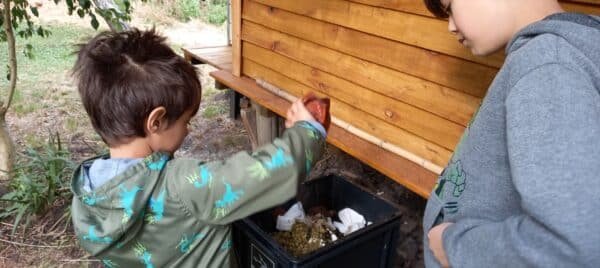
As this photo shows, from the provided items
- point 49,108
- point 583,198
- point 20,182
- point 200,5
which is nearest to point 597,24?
point 583,198

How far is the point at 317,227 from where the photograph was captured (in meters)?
2.20

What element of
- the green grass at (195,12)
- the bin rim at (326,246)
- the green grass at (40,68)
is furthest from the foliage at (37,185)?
the green grass at (195,12)

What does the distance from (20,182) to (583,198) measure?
3.14 metres

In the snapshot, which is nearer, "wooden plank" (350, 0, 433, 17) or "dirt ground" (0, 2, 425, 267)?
"wooden plank" (350, 0, 433, 17)

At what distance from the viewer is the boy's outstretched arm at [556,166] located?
73cm

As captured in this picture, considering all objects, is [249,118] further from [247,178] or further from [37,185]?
[247,178]

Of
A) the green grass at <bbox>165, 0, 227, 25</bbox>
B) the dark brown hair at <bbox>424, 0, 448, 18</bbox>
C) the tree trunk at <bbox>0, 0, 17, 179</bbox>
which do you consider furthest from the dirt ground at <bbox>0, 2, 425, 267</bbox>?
the green grass at <bbox>165, 0, 227, 25</bbox>

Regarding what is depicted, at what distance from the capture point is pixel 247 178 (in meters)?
1.10

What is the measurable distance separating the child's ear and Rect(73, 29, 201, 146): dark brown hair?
0.01m

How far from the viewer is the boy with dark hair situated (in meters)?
1.12

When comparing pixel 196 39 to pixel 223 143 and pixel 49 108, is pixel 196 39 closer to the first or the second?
pixel 49 108

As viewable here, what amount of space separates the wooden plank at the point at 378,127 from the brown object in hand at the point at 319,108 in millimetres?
1003

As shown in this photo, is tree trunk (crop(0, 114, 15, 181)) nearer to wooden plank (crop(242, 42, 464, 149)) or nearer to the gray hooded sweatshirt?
wooden plank (crop(242, 42, 464, 149))

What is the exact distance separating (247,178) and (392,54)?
1.30m
